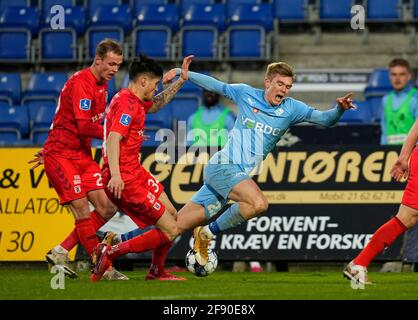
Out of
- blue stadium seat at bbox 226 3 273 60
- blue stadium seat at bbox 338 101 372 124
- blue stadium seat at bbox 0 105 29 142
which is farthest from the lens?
blue stadium seat at bbox 226 3 273 60

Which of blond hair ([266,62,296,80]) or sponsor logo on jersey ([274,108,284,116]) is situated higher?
blond hair ([266,62,296,80])

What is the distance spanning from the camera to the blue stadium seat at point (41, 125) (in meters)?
17.9

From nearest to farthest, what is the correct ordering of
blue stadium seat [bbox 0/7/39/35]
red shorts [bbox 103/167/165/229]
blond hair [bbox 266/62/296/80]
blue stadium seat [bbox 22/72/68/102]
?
red shorts [bbox 103/167/165/229], blond hair [bbox 266/62/296/80], blue stadium seat [bbox 22/72/68/102], blue stadium seat [bbox 0/7/39/35]

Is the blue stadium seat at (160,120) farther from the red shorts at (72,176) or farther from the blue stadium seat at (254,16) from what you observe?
the red shorts at (72,176)

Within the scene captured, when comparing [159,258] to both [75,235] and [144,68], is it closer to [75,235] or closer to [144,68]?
[75,235]

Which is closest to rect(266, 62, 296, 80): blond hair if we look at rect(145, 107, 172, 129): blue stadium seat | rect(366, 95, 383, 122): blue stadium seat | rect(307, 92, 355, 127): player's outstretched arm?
rect(307, 92, 355, 127): player's outstretched arm

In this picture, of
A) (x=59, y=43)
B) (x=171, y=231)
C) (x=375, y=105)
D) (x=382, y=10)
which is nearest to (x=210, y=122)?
(x=375, y=105)

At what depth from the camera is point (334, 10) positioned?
2041 centimetres

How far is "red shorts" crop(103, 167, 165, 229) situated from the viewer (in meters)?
10.4

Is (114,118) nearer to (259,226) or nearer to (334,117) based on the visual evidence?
(334,117)

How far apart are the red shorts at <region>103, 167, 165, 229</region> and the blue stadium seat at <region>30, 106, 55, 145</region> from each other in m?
7.34

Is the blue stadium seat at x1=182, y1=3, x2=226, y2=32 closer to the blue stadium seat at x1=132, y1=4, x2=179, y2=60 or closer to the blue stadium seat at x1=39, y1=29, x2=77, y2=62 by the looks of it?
the blue stadium seat at x1=132, y1=4, x2=179, y2=60

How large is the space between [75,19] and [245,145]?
10.4m
